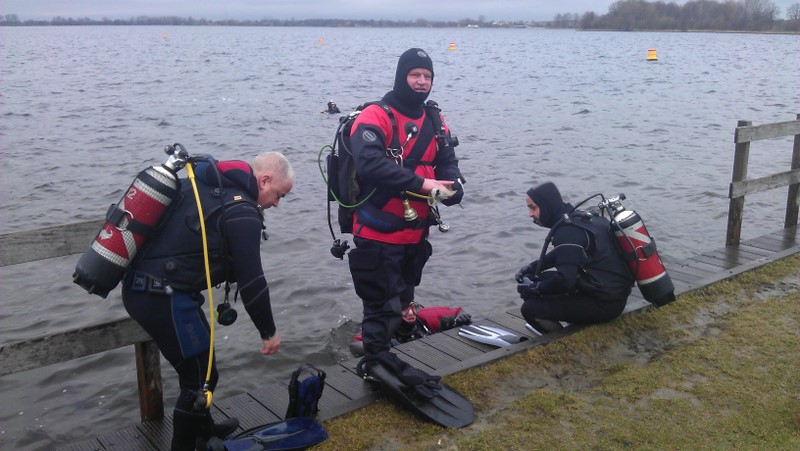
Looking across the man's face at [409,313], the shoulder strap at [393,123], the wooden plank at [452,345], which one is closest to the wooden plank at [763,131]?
the wooden plank at [452,345]

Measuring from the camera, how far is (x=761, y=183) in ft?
26.7

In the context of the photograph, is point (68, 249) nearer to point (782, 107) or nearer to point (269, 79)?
point (782, 107)

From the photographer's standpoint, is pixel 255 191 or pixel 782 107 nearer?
pixel 255 191

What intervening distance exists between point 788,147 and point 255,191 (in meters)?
18.1

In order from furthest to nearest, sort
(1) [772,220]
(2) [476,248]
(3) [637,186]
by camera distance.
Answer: (3) [637,186] < (1) [772,220] < (2) [476,248]

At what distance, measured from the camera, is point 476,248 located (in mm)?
10797

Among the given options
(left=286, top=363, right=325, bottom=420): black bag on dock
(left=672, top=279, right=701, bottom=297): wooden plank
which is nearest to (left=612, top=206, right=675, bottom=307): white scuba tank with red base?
(left=672, top=279, right=701, bottom=297): wooden plank

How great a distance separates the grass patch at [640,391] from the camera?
13.8 ft

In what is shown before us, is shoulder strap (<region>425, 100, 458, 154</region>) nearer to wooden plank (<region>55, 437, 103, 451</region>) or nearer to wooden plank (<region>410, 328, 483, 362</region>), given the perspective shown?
wooden plank (<region>410, 328, 483, 362</region>)

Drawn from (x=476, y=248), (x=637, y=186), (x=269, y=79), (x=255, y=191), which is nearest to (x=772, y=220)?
(x=637, y=186)

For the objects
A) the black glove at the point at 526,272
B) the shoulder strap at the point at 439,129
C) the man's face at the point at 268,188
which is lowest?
the black glove at the point at 526,272

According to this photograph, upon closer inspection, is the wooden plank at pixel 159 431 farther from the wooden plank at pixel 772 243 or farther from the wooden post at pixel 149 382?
the wooden plank at pixel 772 243

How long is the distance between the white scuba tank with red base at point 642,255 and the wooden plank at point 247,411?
281cm

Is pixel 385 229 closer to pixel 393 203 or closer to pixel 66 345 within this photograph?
pixel 393 203
